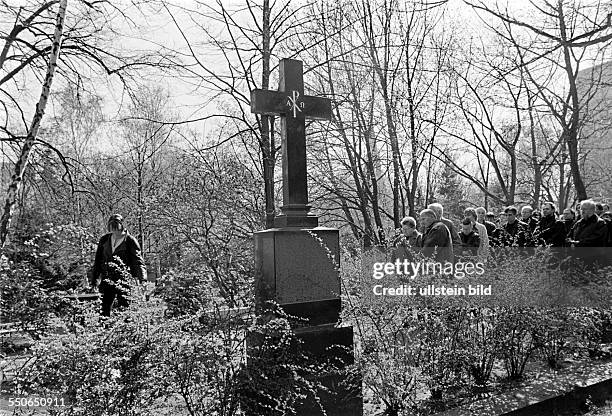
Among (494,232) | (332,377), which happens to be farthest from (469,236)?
(332,377)

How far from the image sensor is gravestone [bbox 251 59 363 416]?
11.7 ft

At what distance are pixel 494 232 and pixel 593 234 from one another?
1.57 meters

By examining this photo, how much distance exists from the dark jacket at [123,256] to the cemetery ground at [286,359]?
1.29m

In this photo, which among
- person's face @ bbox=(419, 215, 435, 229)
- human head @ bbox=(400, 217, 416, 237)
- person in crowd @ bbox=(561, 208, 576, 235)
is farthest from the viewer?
person in crowd @ bbox=(561, 208, 576, 235)

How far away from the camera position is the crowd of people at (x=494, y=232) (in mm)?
5434

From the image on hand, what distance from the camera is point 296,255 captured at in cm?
380

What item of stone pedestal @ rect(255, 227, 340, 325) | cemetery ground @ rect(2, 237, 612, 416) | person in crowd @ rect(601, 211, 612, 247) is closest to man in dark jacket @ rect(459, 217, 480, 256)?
person in crowd @ rect(601, 211, 612, 247)

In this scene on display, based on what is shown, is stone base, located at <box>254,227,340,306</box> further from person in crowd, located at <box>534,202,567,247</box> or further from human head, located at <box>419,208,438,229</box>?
person in crowd, located at <box>534,202,567,247</box>

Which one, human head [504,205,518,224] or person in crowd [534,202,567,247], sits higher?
human head [504,205,518,224]

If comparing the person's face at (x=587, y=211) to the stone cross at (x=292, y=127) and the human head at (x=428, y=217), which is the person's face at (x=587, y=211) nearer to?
the human head at (x=428, y=217)

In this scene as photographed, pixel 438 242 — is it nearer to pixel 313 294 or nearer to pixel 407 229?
pixel 407 229

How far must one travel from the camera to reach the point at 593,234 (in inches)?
272

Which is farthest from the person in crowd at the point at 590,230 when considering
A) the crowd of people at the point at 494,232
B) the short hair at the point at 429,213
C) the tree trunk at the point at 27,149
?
the tree trunk at the point at 27,149

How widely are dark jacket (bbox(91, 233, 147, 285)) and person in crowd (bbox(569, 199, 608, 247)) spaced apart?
605 cm
